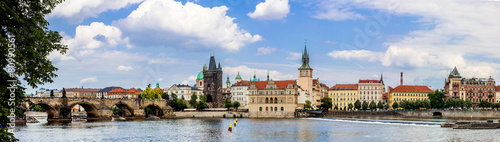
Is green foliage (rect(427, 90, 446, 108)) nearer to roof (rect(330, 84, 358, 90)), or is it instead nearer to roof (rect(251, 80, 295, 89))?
roof (rect(330, 84, 358, 90))

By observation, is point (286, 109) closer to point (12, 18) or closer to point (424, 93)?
point (424, 93)

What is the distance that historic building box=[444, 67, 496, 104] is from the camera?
431ft

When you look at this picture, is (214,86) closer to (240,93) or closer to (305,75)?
(240,93)

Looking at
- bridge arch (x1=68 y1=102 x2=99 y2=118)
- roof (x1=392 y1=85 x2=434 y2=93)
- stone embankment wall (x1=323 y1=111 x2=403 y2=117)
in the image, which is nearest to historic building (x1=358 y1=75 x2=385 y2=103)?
roof (x1=392 y1=85 x2=434 y2=93)

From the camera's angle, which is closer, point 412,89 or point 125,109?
point 125,109

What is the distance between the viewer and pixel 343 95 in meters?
148

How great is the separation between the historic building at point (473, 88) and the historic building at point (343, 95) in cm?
2663

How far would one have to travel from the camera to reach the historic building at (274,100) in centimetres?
10706

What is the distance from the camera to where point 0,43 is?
1510 cm

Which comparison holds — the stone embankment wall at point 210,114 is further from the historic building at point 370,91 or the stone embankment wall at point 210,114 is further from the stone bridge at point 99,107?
the historic building at point 370,91

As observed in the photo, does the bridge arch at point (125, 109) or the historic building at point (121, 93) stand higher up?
the historic building at point (121, 93)

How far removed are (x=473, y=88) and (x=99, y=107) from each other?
96.6 meters

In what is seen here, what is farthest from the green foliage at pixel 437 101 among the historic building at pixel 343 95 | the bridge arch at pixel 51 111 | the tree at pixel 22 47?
the tree at pixel 22 47

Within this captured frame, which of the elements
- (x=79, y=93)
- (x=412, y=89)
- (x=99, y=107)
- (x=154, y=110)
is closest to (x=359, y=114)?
(x=154, y=110)
